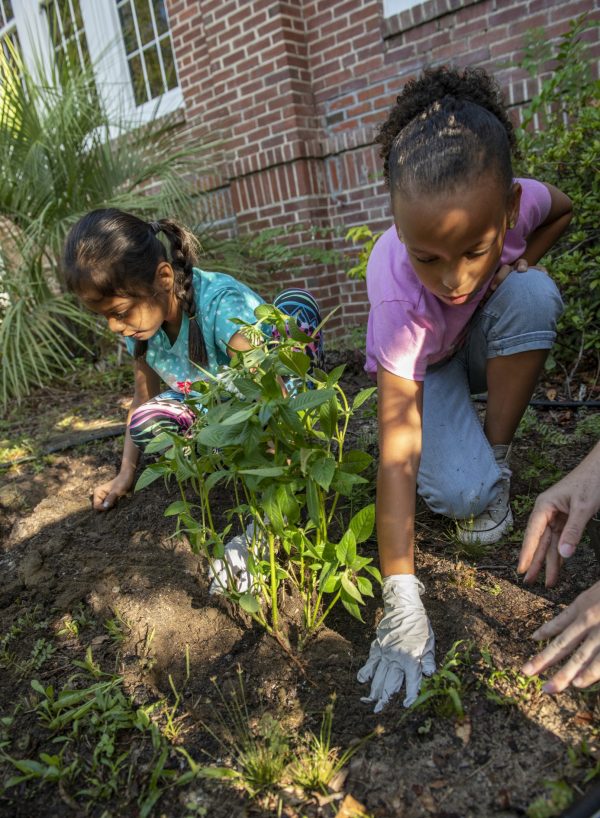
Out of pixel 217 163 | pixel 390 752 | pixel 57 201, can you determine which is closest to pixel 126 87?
pixel 217 163

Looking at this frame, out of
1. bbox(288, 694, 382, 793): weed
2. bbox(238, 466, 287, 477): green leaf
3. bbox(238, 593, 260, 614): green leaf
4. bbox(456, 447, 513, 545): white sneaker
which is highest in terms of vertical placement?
bbox(238, 466, 287, 477): green leaf

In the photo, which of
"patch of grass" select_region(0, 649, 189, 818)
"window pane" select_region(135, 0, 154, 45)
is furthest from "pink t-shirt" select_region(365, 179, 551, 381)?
"window pane" select_region(135, 0, 154, 45)

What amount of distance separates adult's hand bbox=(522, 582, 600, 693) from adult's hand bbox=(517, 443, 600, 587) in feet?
0.38

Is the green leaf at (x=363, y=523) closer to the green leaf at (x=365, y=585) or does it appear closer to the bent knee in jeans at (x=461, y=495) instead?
the green leaf at (x=365, y=585)

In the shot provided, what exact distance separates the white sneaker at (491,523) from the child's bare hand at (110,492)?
1268 millimetres

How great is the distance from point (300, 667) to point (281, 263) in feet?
12.7

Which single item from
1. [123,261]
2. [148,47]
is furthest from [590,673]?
[148,47]

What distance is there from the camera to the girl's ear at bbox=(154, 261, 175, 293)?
89.4 inches

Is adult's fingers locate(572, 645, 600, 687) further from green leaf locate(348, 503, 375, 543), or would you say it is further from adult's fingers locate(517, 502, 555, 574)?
green leaf locate(348, 503, 375, 543)

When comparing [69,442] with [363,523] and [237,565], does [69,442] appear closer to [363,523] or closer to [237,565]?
[237,565]

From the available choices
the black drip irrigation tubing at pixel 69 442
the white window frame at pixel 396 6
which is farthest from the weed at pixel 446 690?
the white window frame at pixel 396 6

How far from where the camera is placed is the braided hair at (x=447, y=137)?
4.44 feet

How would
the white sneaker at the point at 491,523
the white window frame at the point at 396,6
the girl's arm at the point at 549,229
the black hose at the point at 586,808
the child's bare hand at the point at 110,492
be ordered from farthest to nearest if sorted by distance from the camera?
1. the white window frame at the point at 396,6
2. the child's bare hand at the point at 110,492
3. the girl's arm at the point at 549,229
4. the white sneaker at the point at 491,523
5. the black hose at the point at 586,808

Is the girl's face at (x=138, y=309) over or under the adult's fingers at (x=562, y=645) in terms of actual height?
over
